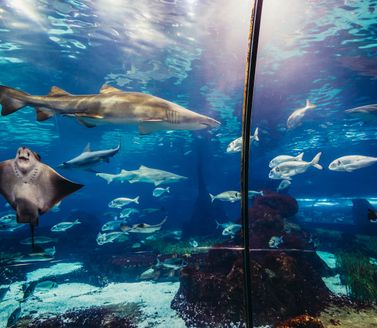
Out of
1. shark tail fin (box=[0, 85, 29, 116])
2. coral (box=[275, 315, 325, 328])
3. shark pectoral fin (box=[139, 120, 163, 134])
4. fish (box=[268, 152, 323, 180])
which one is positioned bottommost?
coral (box=[275, 315, 325, 328])

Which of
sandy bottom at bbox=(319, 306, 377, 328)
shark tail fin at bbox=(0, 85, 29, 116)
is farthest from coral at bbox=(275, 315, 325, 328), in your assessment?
shark tail fin at bbox=(0, 85, 29, 116)

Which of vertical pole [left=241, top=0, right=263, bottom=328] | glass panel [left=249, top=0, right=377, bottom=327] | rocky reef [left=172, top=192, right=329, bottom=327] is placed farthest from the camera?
glass panel [left=249, top=0, right=377, bottom=327]

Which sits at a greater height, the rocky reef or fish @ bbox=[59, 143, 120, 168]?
fish @ bbox=[59, 143, 120, 168]

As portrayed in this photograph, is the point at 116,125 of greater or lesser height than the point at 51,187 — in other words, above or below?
above

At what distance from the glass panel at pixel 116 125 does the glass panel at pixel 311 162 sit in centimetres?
112

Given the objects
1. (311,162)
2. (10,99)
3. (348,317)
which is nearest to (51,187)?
(10,99)

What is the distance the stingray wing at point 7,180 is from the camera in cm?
318

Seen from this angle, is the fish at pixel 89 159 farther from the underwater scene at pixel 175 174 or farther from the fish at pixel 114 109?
the fish at pixel 114 109

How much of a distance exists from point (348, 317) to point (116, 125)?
8006mm

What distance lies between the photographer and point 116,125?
802 cm

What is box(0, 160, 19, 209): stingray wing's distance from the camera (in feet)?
10.4

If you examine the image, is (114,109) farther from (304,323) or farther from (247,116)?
(304,323)

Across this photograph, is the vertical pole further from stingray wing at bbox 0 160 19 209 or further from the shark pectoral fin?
stingray wing at bbox 0 160 19 209

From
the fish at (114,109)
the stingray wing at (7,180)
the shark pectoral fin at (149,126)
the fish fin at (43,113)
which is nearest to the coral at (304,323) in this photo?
the fish at (114,109)
